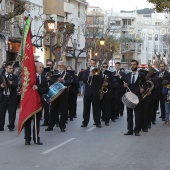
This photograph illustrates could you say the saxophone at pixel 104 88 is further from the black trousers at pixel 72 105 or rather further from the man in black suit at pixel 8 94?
the man in black suit at pixel 8 94

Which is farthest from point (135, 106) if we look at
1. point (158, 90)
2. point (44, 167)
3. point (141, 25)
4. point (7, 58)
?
point (141, 25)

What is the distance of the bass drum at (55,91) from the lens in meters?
15.3

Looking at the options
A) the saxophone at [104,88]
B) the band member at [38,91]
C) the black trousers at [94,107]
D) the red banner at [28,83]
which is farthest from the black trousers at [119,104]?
the red banner at [28,83]

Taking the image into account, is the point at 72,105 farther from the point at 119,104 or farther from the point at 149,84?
the point at 149,84

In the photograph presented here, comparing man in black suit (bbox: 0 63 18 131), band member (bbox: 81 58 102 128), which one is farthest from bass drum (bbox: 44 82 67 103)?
band member (bbox: 81 58 102 128)

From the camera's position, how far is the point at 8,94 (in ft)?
52.3

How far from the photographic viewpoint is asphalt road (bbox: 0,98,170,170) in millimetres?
10266

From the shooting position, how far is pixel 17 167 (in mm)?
9969

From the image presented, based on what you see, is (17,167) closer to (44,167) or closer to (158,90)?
(44,167)

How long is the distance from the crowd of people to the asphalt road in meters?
0.44

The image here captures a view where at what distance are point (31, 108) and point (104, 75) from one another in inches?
210

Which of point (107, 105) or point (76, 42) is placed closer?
point (107, 105)

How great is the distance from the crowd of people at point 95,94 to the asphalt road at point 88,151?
437 mm

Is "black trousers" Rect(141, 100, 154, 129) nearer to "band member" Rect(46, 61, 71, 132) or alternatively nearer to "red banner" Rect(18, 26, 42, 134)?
"band member" Rect(46, 61, 71, 132)
